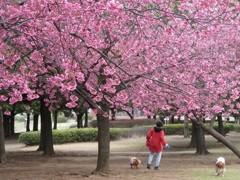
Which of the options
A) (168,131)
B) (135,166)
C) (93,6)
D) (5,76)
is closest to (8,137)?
(168,131)

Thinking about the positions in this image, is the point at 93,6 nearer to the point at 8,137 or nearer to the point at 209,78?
the point at 209,78

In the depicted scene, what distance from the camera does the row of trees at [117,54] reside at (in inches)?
273

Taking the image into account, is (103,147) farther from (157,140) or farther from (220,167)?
(220,167)

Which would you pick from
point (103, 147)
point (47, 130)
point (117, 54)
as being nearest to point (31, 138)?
point (47, 130)

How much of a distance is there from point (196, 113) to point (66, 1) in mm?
9006

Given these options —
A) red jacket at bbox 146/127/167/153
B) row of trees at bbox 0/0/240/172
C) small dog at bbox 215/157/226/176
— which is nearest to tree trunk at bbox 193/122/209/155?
row of trees at bbox 0/0/240/172

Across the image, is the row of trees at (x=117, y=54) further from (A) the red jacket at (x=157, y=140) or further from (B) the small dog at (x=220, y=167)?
(B) the small dog at (x=220, y=167)

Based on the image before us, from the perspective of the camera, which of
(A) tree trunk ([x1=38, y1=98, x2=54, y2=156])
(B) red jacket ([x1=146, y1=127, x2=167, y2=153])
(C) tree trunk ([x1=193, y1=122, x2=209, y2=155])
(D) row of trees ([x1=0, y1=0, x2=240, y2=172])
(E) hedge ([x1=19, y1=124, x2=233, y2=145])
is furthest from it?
(E) hedge ([x1=19, y1=124, x2=233, y2=145])

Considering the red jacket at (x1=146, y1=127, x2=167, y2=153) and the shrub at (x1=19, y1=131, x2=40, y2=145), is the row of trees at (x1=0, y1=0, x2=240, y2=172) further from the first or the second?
the shrub at (x1=19, y1=131, x2=40, y2=145)

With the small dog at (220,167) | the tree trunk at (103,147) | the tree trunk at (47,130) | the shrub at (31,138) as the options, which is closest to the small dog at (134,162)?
the tree trunk at (103,147)

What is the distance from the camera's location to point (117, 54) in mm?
10000

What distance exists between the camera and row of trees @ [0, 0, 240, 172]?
693cm

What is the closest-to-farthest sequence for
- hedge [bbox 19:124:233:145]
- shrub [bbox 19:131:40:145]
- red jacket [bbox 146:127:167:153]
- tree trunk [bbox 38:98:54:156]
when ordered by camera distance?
red jacket [bbox 146:127:167:153] < tree trunk [bbox 38:98:54:156] < shrub [bbox 19:131:40:145] < hedge [bbox 19:124:233:145]

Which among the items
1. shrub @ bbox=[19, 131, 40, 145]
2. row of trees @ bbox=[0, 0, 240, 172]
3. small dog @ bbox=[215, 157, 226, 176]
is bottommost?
small dog @ bbox=[215, 157, 226, 176]
